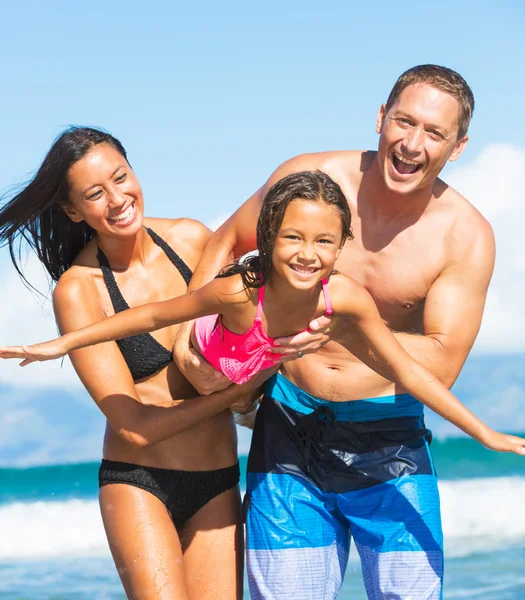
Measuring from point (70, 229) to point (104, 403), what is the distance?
96cm

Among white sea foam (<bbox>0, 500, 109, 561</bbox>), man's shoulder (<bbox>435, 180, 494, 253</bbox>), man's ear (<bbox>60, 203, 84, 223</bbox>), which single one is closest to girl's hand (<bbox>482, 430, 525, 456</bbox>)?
man's shoulder (<bbox>435, 180, 494, 253</bbox>)

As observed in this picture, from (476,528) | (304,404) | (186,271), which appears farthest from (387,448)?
(476,528)

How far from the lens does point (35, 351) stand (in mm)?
3826

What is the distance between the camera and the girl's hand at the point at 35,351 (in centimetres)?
382

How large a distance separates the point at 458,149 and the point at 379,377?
1150mm

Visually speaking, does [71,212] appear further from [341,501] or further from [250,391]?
[341,501]

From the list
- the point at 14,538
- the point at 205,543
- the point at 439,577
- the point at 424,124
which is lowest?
the point at 439,577

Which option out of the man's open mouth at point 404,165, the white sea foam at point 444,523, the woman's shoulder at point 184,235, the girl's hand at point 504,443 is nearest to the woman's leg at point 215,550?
A: the woman's shoulder at point 184,235

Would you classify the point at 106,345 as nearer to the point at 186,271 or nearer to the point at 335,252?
the point at 186,271

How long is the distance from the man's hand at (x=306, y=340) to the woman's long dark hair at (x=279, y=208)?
0.88 feet

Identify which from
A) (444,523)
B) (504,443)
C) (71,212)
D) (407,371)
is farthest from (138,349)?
(444,523)

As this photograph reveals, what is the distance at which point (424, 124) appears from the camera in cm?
415

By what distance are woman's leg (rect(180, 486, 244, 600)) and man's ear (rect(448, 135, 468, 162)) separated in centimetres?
195

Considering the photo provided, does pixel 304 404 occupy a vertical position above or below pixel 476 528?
below
